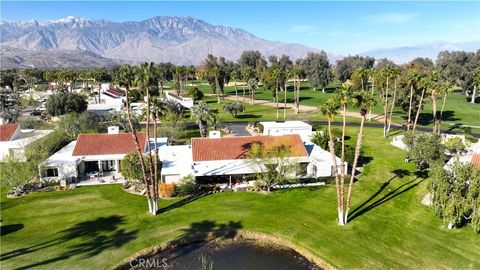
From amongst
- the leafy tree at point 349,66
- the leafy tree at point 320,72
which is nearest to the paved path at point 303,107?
the leafy tree at point 320,72

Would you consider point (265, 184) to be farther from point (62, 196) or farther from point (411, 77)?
point (411, 77)

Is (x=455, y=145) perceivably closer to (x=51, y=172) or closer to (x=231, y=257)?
(x=231, y=257)

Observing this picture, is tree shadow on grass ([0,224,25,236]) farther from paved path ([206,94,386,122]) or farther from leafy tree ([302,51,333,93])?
leafy tree ([302,51,333,93])

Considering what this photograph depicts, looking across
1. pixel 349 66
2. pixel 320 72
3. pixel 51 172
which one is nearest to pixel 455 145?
pixel 51 172

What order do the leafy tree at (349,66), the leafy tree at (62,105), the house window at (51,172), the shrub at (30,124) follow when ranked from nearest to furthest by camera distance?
the house window at (51,172) < the shrub at (30,124) < the leafy tree at (62,105) < the leafy tree at (349,66)

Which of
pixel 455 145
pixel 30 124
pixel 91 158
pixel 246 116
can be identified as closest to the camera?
pixel 91 158

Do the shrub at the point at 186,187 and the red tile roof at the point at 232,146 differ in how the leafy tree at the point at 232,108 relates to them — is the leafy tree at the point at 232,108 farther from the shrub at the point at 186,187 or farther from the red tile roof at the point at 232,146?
the shrub at the point at 186,187
